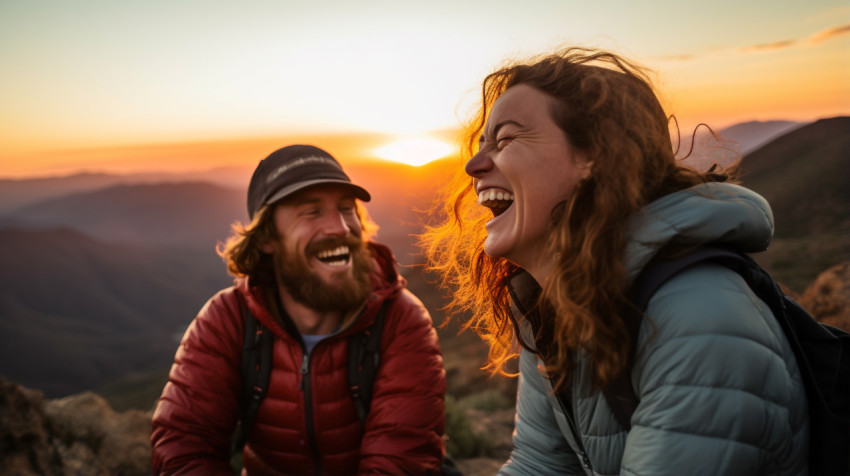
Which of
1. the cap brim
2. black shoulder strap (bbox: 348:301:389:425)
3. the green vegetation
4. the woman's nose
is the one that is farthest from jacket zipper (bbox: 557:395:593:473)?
the green vegetation

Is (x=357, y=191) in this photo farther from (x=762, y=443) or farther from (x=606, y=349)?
(x=762, y=443)

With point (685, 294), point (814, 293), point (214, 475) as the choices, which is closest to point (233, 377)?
point (214, 475)

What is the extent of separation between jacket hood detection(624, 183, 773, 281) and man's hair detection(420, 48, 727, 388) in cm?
6

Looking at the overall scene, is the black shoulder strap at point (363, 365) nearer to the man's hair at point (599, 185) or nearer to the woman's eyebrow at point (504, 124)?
the man's hair at point (599, 185)

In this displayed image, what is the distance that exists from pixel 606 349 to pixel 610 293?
0.17m

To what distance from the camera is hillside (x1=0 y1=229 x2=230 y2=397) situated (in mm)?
79000

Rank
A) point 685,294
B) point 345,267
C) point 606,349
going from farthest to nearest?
point 345,267 < point 606,349 < point 685,294

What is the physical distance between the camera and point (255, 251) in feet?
11.1

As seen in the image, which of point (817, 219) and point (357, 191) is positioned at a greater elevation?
point (357, 191)

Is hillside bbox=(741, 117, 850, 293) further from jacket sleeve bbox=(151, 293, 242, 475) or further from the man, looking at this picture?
jacket sleeve bbox=(151, 293, 242, 475)

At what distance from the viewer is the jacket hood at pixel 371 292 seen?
3082mm

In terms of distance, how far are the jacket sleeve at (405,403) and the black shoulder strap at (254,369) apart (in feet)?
2.10

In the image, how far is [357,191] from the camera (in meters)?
3.49

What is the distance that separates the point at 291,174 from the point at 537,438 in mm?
2077
